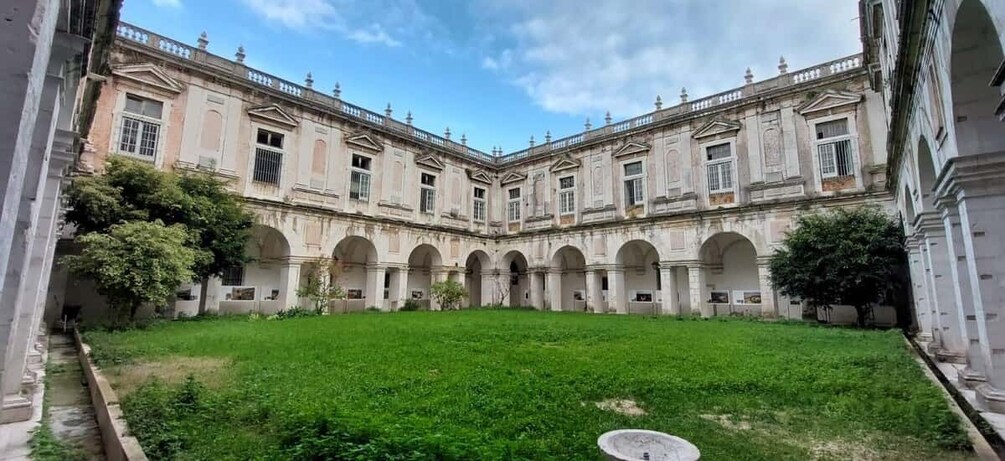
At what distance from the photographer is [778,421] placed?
4.17 metres

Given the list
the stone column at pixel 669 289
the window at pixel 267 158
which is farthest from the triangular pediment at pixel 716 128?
the window at pixel 267 158

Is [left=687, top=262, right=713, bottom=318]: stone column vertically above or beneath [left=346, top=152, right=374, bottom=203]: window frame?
beneath

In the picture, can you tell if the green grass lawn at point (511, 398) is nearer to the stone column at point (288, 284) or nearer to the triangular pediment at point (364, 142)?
the stone column at point (288, 284)

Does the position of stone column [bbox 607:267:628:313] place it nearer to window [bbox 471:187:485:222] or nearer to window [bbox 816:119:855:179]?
window [bbox 471:187:485:222]

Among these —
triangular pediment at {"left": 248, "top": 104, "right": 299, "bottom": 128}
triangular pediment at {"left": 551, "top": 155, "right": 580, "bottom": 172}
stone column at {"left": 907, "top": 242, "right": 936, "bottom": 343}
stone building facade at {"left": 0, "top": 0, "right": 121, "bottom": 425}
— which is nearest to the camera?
stone building facade at {"left": 0, "top": 0, "right": 121, "bottom": 425}

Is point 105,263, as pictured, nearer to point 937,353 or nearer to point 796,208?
point 937,353

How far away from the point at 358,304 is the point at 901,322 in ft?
63.1

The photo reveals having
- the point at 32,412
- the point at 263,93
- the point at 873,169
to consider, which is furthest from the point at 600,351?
the point at 263,93

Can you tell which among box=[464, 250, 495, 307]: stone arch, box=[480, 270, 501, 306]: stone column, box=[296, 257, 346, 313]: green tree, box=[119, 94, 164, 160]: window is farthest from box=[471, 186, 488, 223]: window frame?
box=[119, 94, 164, 160]: window

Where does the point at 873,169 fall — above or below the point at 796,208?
above

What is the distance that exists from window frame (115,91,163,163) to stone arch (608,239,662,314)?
1681 cm

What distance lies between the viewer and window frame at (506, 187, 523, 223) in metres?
23.2

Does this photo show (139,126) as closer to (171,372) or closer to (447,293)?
(171,372)

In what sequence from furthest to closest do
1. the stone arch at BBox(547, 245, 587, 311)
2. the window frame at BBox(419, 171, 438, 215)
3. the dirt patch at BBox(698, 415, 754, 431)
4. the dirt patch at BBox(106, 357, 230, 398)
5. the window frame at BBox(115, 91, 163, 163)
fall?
the stone arch at BBox(547, 245, 587, 311)
the window frame at BBox(419, 171, 438, 215)
the window frame at BBox(115, 91, 163, 163)
the dirt patch at BBox(106, 357, 230, 398)
the dirt patch at BBox(698, 415, 754, 431)
